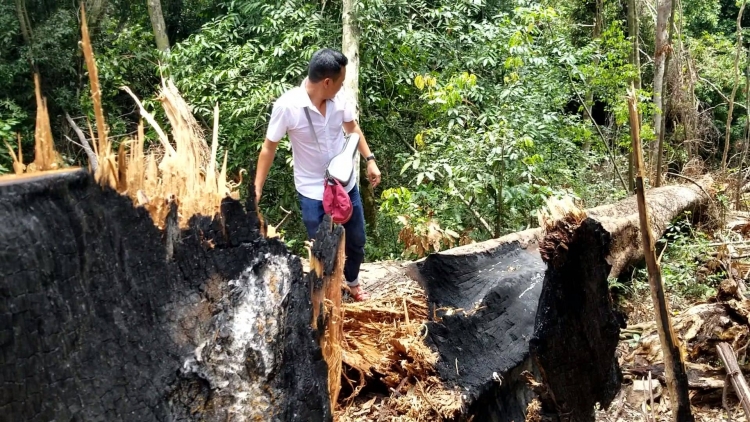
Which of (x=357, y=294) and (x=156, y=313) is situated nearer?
(x=156, y=313)

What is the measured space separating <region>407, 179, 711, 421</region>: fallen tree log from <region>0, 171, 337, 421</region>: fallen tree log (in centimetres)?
108

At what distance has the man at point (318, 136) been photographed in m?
3.29

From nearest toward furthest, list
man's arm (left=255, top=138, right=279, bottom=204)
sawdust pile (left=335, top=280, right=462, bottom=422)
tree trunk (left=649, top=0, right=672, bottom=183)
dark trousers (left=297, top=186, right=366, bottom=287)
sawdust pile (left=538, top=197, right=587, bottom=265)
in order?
sawdust pile (left=538, top=197, right=587, bottom=265), sawdust pile (left=335, top=280, right=462, bottom=422), man's arm (left=255, top=138, right=279, bottom=204), dark trousers (left=297, top=186, right=366, bottom=287), tree trunk (left=649, top=0, right=672, bottom=183)

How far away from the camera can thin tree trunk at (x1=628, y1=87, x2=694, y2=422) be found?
2.13 m

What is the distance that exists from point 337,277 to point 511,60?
442 centimetres

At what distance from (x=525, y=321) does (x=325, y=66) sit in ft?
6.05

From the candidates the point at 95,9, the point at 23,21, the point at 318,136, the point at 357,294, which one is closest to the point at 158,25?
the point at 95,9

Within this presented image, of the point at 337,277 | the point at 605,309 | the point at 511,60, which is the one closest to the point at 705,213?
the point at 511,60

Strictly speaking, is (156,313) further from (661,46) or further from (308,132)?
(661,46)

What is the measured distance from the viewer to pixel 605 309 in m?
2.71

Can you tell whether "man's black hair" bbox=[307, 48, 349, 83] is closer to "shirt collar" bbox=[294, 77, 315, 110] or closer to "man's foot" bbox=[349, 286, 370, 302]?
"shirt collar" bbox=[294, 77, 315, 110]

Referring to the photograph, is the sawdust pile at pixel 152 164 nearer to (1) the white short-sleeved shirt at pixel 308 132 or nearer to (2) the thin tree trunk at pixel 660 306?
(1) the white short-sleeved shirt at pixel 308 132

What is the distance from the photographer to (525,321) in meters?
3.68

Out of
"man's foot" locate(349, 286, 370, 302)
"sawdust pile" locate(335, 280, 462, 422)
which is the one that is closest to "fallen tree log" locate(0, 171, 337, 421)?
"sawdust pile" locate(335, 280, 462, 422)
